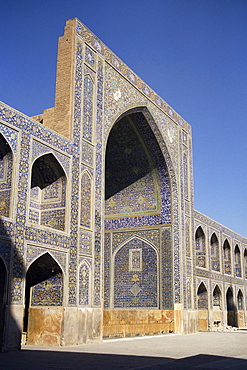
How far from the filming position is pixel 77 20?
10305 millimetres

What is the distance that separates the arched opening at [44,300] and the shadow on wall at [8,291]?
1044 millimetres

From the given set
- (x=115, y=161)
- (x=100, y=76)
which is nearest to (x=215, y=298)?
(x=115, y=161)

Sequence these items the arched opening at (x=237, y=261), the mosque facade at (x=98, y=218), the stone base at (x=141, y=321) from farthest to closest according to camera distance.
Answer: the arched opening at (x=237, y=261) → the stone base at (x=141, y=321) → the mosque facade at (x=98, y=218)

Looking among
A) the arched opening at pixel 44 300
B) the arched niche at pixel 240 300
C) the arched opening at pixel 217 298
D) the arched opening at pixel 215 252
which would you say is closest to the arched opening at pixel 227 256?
the arched opening at pixel 215 252

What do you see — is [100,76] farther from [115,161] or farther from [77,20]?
[115,161]

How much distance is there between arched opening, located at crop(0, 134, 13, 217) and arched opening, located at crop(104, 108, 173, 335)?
6.00 m

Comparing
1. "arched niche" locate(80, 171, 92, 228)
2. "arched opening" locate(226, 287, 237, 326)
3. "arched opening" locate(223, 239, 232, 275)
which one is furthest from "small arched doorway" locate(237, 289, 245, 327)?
"arched niche" locate(80, 171, 92, 228)

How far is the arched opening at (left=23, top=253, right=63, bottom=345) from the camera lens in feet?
27.7

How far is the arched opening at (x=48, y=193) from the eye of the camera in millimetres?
9062

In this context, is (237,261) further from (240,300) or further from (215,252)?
(215,252)

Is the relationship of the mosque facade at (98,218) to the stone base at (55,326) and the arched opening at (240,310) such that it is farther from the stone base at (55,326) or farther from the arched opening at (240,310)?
the arched opening at (240,310)

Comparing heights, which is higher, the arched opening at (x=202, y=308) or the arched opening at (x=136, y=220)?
the arched opening at (x=136, y=220)

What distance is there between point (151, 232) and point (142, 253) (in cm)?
73

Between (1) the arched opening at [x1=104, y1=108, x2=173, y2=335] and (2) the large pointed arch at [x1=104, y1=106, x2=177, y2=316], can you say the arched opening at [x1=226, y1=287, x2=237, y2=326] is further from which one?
(2) the large pointed arch at [x1=104, y1=106, x2=177, y2=316]
